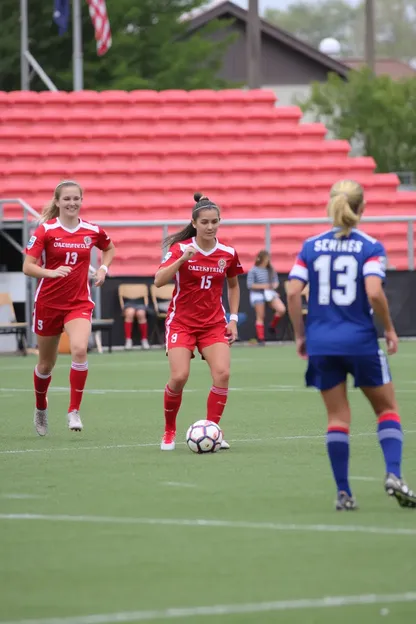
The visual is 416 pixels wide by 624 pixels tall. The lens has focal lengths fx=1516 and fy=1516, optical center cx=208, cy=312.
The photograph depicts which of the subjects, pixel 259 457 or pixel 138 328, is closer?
pixel 259 457

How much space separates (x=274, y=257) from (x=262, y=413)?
16.0 m

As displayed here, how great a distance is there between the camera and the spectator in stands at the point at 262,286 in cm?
2688

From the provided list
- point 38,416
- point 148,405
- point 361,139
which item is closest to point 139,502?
point 38,416

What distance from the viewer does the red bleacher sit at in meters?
30.8

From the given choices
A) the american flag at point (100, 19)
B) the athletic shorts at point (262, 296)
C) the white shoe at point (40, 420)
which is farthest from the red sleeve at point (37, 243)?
the american flag at point (100, 19)

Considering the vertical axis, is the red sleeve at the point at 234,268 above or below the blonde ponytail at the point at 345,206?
below

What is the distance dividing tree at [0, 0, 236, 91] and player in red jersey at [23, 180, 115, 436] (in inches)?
1330

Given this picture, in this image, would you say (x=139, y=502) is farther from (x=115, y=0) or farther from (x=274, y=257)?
(x=115, y=0)

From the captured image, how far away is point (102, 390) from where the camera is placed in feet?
58.5

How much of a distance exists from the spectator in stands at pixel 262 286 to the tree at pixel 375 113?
28829 millimetres

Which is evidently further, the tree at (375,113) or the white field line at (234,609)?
the tree at (375,113)

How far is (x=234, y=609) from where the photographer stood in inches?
236

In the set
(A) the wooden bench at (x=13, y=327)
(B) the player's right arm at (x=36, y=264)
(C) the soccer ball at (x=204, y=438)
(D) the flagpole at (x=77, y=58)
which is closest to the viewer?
(C) the soccer ball at (x=204, y=438)

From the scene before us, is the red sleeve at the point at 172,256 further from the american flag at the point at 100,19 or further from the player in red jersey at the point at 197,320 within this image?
the american flag at the point at 100,19
